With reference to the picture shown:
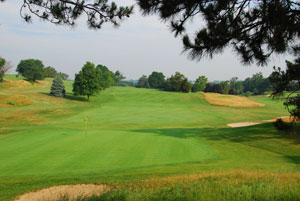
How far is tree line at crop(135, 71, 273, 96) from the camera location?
265 ft

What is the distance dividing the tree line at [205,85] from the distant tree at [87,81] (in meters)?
Answer: 36.1

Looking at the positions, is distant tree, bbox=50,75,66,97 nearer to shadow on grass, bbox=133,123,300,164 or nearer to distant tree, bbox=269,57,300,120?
shadow on grass, bbox=133,123,300,164

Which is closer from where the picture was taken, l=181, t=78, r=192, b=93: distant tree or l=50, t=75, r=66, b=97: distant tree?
l=50, t=75, r=66, b=97: distant tree

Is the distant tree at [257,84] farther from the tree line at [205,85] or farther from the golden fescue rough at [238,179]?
the golden fescue rough at [238,179]

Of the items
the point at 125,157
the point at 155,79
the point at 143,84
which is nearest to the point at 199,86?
the point at 155,79

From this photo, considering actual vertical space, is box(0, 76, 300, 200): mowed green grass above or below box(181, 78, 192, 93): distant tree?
below

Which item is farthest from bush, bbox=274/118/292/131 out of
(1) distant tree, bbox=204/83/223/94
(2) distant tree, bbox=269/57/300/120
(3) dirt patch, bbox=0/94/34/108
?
(1) distant tree, bbox=204/83/223/94

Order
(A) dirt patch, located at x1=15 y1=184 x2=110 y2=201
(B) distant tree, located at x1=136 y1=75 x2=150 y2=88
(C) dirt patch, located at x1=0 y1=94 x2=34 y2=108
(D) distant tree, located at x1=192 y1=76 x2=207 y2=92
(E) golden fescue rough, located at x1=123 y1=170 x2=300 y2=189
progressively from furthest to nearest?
1. (B) distant tree, located at x1=136 y1=75 x2=150 y2=88
2. (D) distant tree, located at x1=192 y1=76 x2=207 y2=92
3. (C) dirt patch, located at x1=0 y1=94 x2=34 y2=108
4. (A) dirt patch, located at x1=15 y1=184 x2=110 y2=201
5. (E) golden fescue rough, located at x1=123 y1=170 x2=300 y2=189

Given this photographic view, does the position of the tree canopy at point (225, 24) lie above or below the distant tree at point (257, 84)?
below

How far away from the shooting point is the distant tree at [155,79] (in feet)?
403

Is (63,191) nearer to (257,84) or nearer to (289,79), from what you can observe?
(289,79)

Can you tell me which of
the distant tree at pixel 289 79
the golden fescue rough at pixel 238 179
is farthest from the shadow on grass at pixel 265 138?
the golden fescue rough at pixel 238 179

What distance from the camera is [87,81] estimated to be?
49344 millimetres

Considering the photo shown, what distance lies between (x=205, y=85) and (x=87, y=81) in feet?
204
